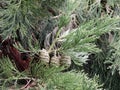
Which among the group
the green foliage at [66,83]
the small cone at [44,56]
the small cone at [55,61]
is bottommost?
the green foliage at [66,83]

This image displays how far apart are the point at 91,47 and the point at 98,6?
501 millimetres

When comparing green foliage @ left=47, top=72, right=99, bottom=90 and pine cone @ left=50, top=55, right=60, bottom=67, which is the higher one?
pine cone @ left=50, top=55, right=60, bottom=67

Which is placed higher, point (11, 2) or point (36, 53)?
point (11, 2)

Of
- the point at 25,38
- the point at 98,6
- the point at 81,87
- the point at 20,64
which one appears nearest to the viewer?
the point at 81,87

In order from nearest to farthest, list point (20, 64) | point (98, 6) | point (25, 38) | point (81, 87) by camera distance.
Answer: point (81, 87), point (20, 64), point (25, 38), point (98, 6)

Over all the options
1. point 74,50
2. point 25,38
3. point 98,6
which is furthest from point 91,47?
point 98,6

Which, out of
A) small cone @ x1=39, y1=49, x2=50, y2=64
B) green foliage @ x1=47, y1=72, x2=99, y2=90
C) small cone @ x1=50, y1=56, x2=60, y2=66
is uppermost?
small cone @ x1=39, y1=49, x2=50, y2=64

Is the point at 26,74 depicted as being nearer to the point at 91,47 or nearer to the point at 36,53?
the point at 36,53

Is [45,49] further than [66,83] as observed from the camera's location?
Yes

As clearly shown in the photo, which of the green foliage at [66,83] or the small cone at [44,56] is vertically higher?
the small cone at [44,56]

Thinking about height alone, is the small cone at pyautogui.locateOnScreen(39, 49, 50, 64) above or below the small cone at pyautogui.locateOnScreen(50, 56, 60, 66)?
above

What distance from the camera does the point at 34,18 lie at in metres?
0.82

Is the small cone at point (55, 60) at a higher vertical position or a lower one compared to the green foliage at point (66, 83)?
higher

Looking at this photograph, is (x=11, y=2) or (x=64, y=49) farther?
(x=11, y=2)
